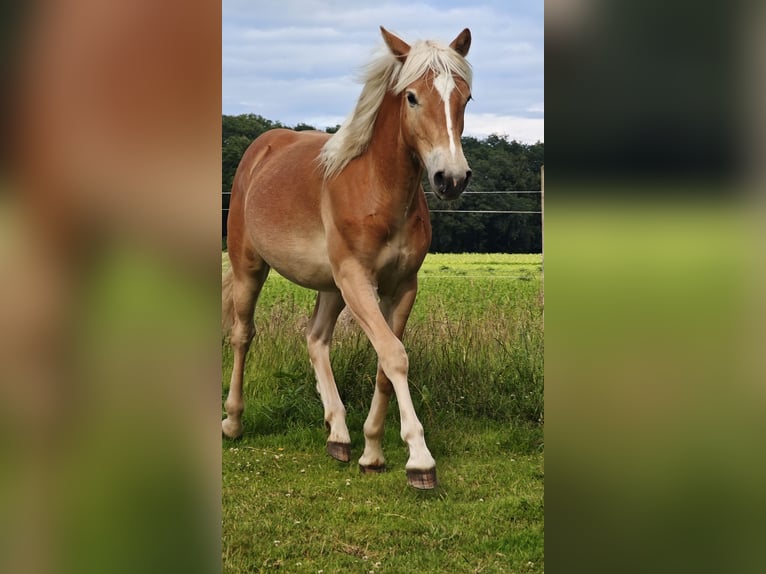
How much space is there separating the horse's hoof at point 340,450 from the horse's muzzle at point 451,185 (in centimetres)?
187

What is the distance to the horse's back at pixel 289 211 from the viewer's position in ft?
13.6

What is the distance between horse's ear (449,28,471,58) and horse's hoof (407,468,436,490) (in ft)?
6.51

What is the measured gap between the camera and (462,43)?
3393 mm

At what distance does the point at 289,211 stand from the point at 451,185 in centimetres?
153

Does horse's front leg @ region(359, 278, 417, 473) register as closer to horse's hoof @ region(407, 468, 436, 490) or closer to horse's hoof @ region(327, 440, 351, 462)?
horse's hoof @ region(327, 440, 351, 462)

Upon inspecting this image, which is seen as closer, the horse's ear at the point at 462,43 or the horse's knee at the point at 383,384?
the horse's ear at the point at 462,43

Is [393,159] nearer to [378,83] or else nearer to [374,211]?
[374,211]

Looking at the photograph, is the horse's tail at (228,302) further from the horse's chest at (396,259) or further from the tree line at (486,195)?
the horse's chest at (396,259)

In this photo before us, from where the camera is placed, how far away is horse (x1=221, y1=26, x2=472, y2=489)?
3258 mm
